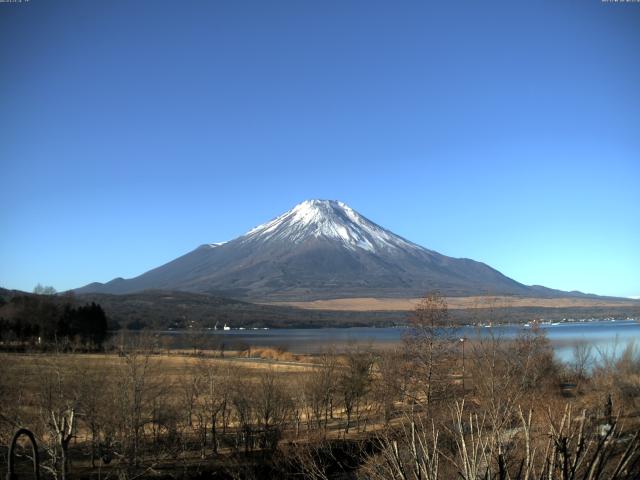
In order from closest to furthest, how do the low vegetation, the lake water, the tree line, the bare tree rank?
the low vegetation < the bare tree < the lake water < the tree line

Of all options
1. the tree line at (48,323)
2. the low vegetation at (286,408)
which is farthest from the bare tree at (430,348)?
the tree line at (48,323)

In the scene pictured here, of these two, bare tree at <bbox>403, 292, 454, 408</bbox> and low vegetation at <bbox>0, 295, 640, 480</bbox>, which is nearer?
low vegetation at <bbox>0, 295, 640, 480</bbox>

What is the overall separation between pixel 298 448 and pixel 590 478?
21.1m

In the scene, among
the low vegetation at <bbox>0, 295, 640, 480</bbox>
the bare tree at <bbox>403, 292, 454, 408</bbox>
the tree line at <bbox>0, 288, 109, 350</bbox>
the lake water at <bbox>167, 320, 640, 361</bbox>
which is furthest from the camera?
the tree line at <bbox>0, 288, 109, 350</bbox>

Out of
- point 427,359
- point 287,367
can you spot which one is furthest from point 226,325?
point 427,359

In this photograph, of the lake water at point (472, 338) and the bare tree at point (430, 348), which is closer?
the bare tree at point (430, 348)

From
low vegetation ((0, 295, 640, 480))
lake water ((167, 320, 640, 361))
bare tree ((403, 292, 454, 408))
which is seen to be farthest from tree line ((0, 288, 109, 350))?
bare tree ((403, 292, 454, 408))

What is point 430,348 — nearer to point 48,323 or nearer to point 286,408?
point 286,408

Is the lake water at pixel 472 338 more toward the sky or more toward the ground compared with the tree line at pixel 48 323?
more toward the ground

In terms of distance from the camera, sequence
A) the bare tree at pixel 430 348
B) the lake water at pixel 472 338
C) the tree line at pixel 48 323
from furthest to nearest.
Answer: the tree line at pixel 48 323 < the lake water at pixel 472 338 < the bare tree at pixel 430 348

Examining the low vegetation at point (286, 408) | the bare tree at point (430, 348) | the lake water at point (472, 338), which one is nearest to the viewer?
the low vegetation at point (286, 408)

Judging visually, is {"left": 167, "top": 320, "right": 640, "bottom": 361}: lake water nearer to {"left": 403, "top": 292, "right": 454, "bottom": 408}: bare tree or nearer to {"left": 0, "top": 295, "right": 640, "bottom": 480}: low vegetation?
{"left": 403, "top": 292, "right": 454, "bottom": 408}: bare tree

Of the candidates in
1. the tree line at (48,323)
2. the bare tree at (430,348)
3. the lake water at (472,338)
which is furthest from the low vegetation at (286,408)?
the tree line at (48,323)

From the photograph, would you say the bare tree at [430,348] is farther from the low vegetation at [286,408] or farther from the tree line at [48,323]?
the tree line at [48,323]
